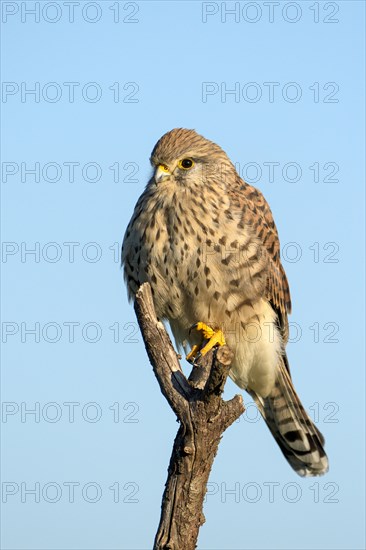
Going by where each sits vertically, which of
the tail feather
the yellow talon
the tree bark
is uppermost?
the yellow talon

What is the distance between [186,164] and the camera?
6.44 metres

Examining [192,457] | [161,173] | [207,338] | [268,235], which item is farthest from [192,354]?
[192,457]

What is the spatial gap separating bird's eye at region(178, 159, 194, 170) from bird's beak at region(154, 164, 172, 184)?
0.33ft

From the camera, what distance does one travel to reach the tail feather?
23.4 ft

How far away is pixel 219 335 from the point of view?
6.29m

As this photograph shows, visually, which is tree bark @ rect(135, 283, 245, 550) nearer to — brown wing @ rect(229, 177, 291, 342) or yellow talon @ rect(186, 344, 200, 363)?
yellow talon @ rect(186, 344, 200, 363)

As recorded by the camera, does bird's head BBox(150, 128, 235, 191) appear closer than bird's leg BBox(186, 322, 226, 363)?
No

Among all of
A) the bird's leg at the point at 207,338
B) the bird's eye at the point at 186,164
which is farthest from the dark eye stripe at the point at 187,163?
the bird's leg at the point at 207,338

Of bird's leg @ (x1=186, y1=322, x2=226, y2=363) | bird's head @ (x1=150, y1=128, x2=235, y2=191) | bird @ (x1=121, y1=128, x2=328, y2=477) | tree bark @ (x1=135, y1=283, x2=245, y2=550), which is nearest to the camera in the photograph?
tree bark @ (x1=135, y1=283, x2=245, y2=550)

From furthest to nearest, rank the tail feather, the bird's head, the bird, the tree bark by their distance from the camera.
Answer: the tail feather
the bird's head
the bird
the tree bark

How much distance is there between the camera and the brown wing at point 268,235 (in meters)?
6.45

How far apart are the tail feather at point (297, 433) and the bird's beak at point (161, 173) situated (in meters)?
1.85

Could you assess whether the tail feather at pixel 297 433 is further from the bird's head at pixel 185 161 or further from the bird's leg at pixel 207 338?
the bird's head at pixel 185 161

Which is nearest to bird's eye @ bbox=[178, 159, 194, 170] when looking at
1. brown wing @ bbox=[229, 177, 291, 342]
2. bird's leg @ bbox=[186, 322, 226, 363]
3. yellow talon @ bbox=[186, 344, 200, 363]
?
brown wing @ bbox=[229, 177, 291, 342]
